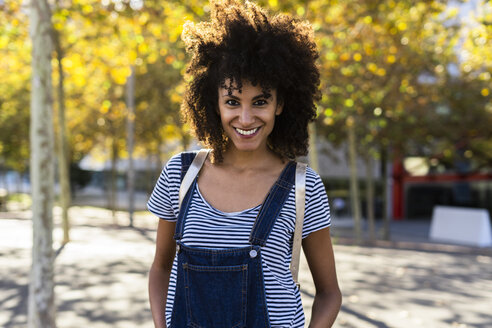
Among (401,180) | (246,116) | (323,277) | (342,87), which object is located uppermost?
(342,87)

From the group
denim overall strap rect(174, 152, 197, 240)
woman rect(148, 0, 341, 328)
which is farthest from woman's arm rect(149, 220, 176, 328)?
denim overall strap rect(174, 152, 197, 240)

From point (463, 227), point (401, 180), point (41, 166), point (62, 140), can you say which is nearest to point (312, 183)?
point (41, 166)

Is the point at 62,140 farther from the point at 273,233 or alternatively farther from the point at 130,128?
the point at 273,233

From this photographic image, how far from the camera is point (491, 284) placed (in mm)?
9797

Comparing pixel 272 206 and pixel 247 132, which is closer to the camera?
pixel 272 206

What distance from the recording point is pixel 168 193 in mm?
2084

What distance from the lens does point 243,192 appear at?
2.00 meters

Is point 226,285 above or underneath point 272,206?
underneath

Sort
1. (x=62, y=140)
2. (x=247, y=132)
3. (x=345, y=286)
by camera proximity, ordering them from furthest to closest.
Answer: (x=62, y=140), (x=345, y=286), (x=247, y=132)

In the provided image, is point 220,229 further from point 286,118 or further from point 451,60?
point 451,60

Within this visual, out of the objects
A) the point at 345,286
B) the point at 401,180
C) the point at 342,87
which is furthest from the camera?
the point at 401,180

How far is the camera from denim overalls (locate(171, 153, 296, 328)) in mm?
1843

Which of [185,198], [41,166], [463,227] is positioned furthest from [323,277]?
[463,227]

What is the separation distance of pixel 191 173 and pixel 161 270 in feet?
1.40
